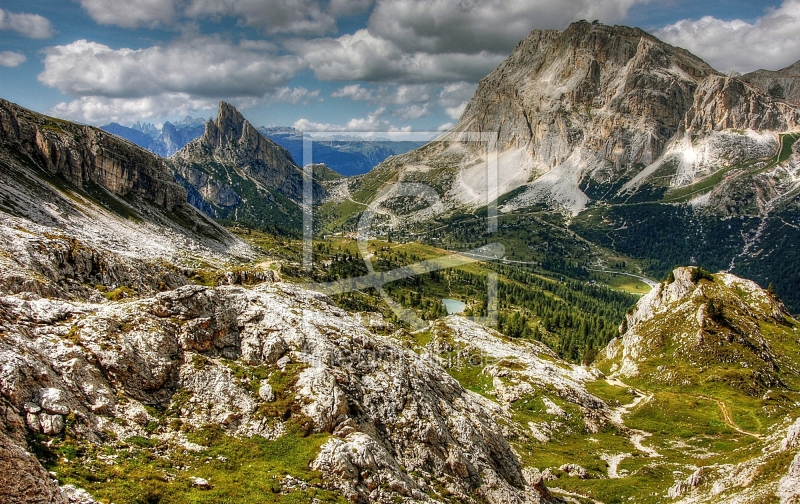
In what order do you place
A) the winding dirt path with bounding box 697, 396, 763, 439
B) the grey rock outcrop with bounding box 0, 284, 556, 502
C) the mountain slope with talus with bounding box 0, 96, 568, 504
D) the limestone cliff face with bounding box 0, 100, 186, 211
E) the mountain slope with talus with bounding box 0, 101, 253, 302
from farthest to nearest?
1. the limestone cliff face with bounding box 0, 100, 186, 211
2. the winding dirt path with bounding box 697, 396, 763, 439
3. the mountain slope with talus with bounding box 0, 101, 253, 302
4. the grey rock outcrop with bounding box 0, 284, 556, 502
5. the mountain slope with talus with bounding box 0, 96, 568, 504

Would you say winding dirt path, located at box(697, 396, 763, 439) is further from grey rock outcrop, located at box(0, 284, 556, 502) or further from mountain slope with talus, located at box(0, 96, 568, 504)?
grey rock outcrop, located at box(0, 284, 556, 502)

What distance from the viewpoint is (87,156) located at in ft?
451

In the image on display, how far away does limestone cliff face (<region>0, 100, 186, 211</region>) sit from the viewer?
118 metres

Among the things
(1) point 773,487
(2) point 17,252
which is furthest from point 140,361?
(1) point 773,487

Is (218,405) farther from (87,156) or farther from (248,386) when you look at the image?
(87,156)

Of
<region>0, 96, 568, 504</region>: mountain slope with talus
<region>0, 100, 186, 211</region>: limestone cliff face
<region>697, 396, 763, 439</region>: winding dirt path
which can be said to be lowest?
<region>697, 396, 763, 439</region>: winding dirt path

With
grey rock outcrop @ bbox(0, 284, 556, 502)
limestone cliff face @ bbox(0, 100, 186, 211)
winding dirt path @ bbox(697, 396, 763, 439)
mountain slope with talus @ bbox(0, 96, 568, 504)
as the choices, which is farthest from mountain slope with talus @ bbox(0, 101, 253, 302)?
winding dirt path @ bbox(697, 396, 763, 439)

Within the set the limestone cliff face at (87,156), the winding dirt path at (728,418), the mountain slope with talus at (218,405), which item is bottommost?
the winding dirt path at (728,418)

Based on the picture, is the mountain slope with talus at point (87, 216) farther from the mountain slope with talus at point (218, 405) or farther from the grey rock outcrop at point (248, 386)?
the grey rock outcrop at point (248, 386)

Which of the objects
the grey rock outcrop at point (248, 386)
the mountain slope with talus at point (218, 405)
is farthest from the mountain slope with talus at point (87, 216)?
the grey rock outcrop at point (248, 386)

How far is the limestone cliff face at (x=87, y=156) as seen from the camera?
118m

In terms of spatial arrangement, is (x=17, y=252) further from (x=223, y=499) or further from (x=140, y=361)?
(x=223, y=499)

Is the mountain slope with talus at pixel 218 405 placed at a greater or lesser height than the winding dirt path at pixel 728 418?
greater

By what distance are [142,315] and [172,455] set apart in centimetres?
1119
